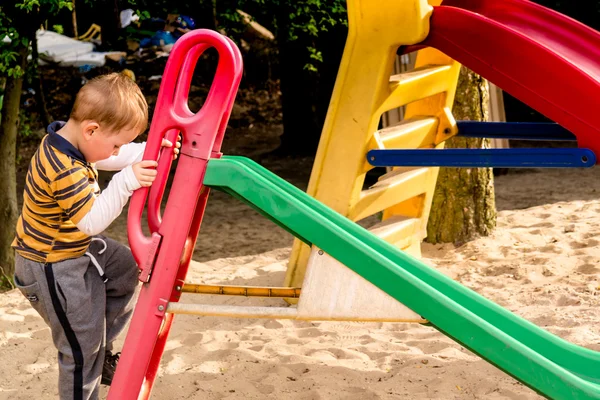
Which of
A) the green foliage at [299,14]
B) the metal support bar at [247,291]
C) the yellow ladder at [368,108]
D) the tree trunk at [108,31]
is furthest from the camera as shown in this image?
the tree trunk at [108,31]

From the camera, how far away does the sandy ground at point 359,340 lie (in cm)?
293

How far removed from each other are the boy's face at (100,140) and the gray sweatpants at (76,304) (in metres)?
0.30

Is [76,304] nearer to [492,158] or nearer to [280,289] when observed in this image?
[280,289]

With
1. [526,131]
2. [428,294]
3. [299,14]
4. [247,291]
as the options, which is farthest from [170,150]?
[299,14]

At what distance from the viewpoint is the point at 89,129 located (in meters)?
2.20

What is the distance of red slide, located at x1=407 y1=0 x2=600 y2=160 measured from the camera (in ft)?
10.1

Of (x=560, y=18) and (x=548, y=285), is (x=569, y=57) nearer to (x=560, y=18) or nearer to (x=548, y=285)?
(x=560, y=18)

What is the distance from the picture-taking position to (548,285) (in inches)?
157

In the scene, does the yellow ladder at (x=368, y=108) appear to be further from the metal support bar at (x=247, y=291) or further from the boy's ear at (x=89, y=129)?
the boy's ear at (x=89, y=129)

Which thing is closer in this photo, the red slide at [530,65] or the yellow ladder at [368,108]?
the red slide at [530,65]

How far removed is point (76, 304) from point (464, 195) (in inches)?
132

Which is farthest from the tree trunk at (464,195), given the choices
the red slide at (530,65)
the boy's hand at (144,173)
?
the boy's hand at (144,173)

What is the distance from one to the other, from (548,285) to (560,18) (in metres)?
1.34

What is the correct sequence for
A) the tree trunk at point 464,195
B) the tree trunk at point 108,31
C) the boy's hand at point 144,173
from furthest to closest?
1. the tree trunk at point 108,31
2. the tree trunk at point 464,195
3. the boy's hand at point 144,173
